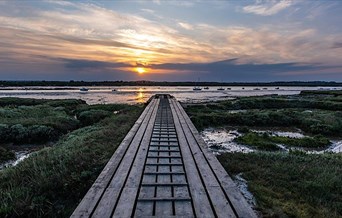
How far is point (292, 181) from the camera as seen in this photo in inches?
316

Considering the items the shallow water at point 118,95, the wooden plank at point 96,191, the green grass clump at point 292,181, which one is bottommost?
the shallow water at point 118,95

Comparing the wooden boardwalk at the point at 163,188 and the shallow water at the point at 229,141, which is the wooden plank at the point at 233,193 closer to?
the wooden boardwalk at the point at 163,188

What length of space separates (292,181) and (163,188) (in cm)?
518

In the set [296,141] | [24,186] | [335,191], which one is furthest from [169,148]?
[296,141]

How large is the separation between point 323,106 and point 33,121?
37.2 metres

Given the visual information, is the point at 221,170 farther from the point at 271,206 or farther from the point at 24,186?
the point at 24,186

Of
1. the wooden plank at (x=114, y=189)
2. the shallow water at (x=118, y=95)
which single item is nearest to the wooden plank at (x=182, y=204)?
the wooden plank at (x=114, y=189)

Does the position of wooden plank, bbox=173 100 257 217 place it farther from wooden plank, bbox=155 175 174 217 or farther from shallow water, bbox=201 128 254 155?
shallow water, bbox=201 128 254 155

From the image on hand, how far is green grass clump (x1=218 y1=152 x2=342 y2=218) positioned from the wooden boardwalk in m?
1.43

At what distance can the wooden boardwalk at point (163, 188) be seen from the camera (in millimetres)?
3807

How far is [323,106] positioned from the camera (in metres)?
37.9

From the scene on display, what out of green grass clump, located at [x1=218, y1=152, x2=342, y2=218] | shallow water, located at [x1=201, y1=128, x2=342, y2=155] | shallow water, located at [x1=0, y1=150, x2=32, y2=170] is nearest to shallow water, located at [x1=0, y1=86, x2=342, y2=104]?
shallow water, located at [x1=201, y1=128, x2=342, y2=155]

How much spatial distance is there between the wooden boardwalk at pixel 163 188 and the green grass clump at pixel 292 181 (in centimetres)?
143

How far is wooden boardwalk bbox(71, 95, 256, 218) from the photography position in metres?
3.81
